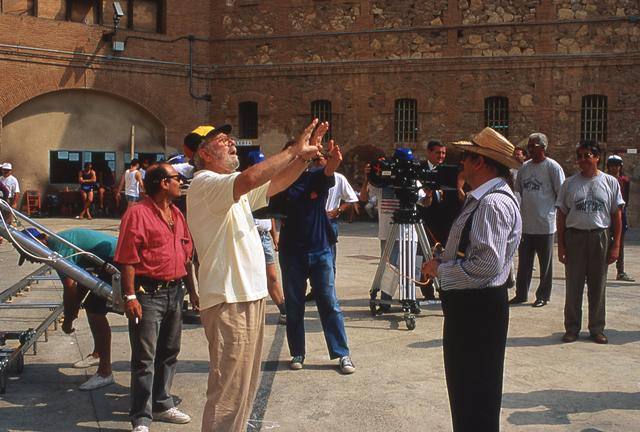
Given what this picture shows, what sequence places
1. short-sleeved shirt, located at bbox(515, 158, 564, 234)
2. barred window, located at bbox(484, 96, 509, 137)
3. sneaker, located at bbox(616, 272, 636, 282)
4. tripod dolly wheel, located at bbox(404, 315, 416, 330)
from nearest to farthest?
tripod dolly wheel, located at bbox(404, 315, 416, 330)
short-sleeved shirt, located at bbox(515, 158, 564, 234)
sneaker, located at bbox(616, 272, 636, 282)
barred window, located at bbox(484, 96, 509, 137)

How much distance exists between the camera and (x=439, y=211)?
30.0 feet

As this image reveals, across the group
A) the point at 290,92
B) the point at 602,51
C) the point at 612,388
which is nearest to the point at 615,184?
the point at 612,388

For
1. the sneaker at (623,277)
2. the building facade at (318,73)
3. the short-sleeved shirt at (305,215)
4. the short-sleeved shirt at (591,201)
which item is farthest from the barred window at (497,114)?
the short-sleeved shirt at (305,215)

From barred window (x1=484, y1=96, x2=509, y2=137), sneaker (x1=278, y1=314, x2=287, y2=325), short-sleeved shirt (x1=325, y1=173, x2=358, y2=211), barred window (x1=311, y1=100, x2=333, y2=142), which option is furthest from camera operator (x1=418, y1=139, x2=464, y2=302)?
barred window (x1=311, y1=100, x2=333, y2=142)

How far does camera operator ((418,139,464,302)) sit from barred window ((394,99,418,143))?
47.1ft

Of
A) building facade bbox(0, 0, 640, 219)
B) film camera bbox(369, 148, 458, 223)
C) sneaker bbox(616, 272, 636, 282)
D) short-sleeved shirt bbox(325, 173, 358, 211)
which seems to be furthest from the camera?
building facade bbox(0, 0, 640, 219)

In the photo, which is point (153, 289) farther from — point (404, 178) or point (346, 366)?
point (404, 178)

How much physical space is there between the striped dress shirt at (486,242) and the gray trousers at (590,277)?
11.9 feet

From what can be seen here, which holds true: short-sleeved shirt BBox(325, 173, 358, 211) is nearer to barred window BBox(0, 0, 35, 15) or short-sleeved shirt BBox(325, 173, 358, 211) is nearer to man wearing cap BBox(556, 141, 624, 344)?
man wearing cap BBox(556, 141, 624, 344)

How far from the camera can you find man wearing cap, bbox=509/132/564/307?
8.90 meters

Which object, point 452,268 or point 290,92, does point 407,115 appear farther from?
point 452,268

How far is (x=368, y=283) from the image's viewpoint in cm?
1076

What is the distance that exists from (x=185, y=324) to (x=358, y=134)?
16.3 m

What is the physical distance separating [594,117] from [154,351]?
1961 cm
